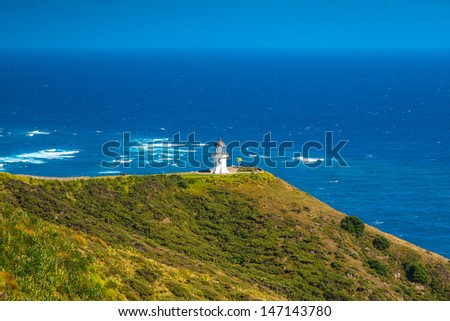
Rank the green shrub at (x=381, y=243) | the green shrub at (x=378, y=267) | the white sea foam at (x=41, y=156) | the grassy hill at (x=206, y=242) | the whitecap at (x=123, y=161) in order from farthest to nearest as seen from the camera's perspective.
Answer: the white sea foam at (x=41, y=156) → the whitecap at (x=123, y=161) → the green shrub at (x=381, y=243) → the green shrub at (x=378, y=267) → the grassy hill at (x=206, y=242)

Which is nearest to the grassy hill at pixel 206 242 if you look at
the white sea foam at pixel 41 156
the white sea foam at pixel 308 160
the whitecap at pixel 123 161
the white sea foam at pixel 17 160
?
the whitecap at pixel 123 161

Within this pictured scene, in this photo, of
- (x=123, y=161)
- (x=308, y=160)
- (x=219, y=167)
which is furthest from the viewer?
(x=308, y=160)

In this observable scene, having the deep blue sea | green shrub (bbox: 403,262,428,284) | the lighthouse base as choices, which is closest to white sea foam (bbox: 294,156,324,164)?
the deep blue sea

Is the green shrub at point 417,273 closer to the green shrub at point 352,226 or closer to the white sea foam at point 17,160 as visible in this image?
the green shrub at point 352,226

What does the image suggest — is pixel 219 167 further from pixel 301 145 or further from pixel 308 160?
pixel 301 145

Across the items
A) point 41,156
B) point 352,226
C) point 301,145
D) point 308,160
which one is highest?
point 301,145

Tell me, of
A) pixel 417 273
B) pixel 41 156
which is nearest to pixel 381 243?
pixel 417 273

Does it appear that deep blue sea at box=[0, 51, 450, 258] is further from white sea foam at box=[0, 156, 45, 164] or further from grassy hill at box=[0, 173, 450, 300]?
grassy hill at box=[0, 173, 450, 300]
